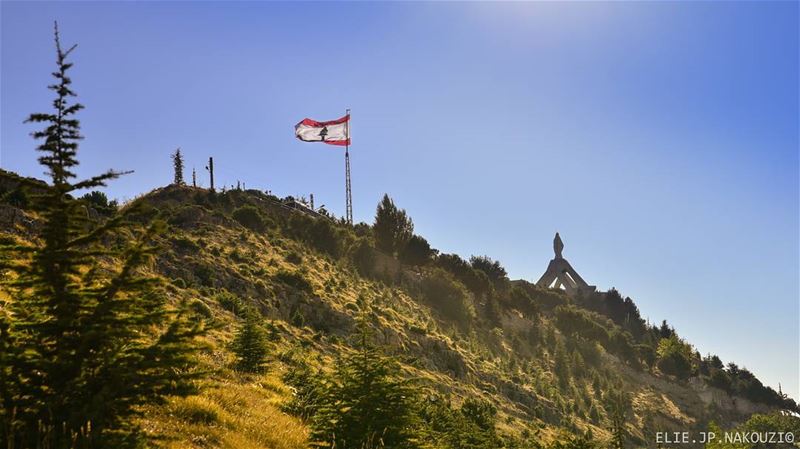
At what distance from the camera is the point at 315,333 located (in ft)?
121

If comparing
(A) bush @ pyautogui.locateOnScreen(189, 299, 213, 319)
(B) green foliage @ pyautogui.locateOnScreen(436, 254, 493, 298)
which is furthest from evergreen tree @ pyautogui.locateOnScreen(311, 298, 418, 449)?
(B) green foliage @ pyautogui.locateOnScreen(436, 254, 493, 298)

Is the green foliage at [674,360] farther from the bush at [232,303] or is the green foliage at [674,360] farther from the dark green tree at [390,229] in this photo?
the bush at [232,303]

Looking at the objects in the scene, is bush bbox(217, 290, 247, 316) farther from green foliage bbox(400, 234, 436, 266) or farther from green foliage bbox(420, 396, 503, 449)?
green foliage bbox(400, 234, 436, 266)

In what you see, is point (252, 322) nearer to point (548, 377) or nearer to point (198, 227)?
point (198, 227)

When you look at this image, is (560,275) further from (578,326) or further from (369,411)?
(369,411)

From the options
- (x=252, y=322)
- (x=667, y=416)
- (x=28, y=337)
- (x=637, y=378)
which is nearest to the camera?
(x=28, y=337)

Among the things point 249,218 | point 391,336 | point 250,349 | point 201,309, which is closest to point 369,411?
point 250,349

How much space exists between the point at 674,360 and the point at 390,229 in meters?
42.1

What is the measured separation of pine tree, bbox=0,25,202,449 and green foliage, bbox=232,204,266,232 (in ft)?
168

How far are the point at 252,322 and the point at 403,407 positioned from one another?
36.0 ft

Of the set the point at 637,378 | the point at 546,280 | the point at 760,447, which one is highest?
the point at 546,280

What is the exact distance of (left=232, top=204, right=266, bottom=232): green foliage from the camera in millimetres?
56938

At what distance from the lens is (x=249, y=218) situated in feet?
189

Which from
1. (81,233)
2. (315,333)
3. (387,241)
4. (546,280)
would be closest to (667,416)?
(387,241)
